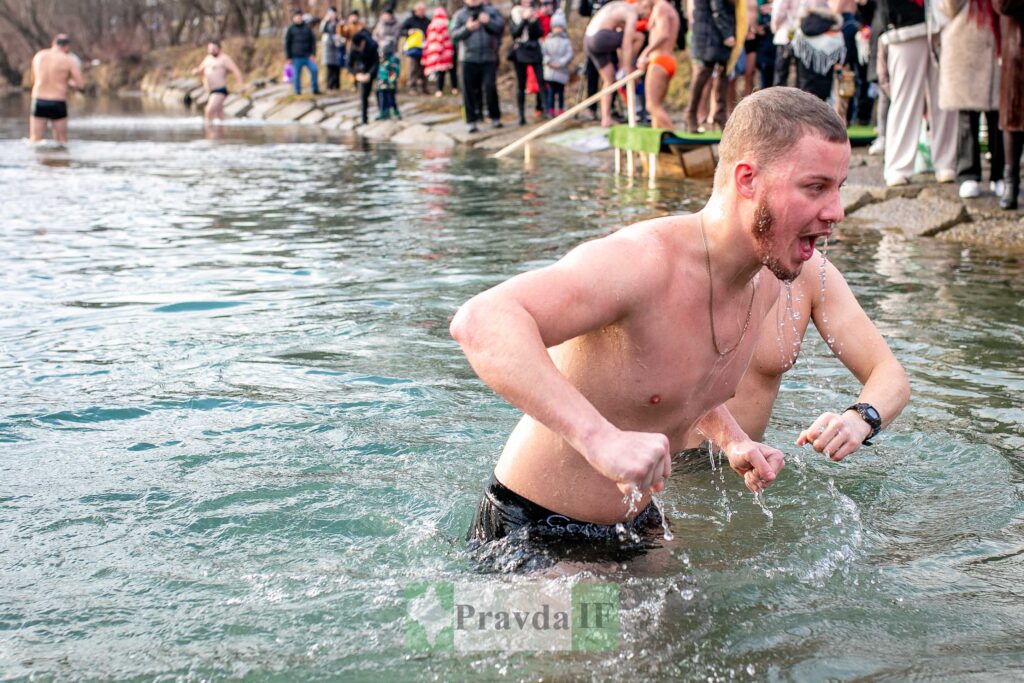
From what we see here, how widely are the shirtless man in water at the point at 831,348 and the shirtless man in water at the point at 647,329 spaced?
0.52 m

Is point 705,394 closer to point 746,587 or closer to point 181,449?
point 746,587

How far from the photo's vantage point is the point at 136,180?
53.0ft

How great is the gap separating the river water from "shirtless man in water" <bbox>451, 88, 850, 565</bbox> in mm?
335

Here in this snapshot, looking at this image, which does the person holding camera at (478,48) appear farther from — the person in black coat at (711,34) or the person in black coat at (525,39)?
the person in black coat at (711,34)

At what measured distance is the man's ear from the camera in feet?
9.81

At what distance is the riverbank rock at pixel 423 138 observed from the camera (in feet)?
72.7

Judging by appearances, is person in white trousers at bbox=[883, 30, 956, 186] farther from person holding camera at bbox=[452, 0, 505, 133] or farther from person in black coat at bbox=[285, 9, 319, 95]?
person in black coat at bbox=[285, 9, 319, 95]

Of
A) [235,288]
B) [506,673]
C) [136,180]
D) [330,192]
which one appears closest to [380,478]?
[506,673]

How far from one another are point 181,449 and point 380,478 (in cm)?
92

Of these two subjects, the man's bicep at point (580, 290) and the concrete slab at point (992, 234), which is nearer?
the man's bicep at point (580, 290)

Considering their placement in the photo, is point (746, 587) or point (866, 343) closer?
point (746, 587)

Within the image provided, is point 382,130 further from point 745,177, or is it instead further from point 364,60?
point 745,177

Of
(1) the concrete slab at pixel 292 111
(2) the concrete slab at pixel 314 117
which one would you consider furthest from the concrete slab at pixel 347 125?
(1) the concrete slab at pixel 292 111

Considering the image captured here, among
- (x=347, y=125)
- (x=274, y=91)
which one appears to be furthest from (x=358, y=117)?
(x=274, y=91)
